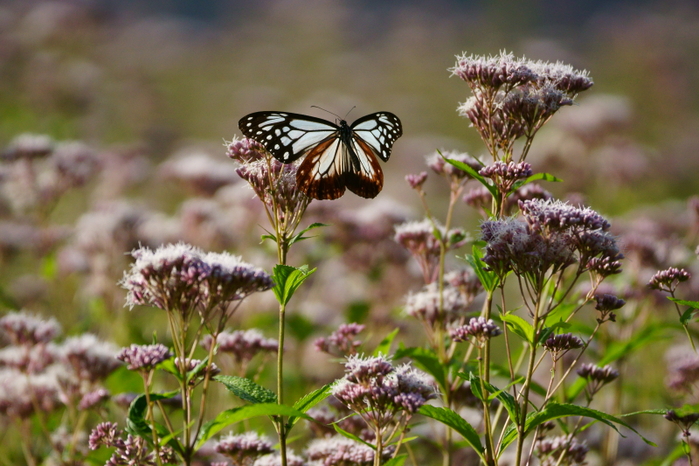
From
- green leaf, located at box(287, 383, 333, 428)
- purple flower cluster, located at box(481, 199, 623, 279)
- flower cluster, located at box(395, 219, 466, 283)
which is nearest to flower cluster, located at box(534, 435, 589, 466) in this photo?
purple flower cluster, located at box(481, 199, 623, 279)

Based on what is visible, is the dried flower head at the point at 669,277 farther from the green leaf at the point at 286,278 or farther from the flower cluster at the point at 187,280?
the flower cluster at the point at 187,280

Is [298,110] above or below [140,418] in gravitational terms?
above

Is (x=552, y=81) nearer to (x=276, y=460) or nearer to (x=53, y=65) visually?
(x=276, y=460)

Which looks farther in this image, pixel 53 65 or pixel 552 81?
pixel 53 65

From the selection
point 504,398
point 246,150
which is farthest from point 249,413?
point 246,150

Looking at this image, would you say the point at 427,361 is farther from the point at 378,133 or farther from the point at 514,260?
the point at 378,133

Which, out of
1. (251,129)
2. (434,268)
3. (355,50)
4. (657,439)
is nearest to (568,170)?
(657,439)
